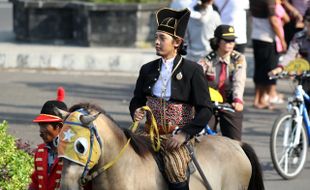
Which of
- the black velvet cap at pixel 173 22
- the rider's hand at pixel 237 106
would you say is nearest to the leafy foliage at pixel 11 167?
the black velvet cap at pixel 173 22

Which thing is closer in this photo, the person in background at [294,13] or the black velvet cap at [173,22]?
the black velvet cap at [173,22]

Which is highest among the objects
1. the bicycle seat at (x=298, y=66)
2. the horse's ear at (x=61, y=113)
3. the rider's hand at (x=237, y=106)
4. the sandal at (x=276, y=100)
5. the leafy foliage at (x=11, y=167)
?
the horse's ear at (x=61, y=113)

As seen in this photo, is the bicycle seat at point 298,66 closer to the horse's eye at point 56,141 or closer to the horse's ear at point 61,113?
the horse's eye at point 56,141

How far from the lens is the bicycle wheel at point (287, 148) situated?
429 inches

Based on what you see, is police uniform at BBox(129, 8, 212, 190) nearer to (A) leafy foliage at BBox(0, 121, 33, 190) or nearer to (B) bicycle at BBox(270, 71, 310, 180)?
(A) leafy foliage at BBox(0, 121, 33, 190)

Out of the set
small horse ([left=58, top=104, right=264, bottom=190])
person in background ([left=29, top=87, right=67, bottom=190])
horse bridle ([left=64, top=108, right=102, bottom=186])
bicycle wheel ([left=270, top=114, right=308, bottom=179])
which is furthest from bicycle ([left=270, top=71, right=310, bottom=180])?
horse bridle ([left=64, top=108, right=102, bottom=186])

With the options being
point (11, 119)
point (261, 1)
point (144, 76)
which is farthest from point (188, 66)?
point (261, 1)

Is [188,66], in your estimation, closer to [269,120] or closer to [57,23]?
[269,120]

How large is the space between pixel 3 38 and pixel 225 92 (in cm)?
1180

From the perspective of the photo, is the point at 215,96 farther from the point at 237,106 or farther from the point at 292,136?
the point at 292,136

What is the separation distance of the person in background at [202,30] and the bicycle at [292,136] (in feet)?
6.71

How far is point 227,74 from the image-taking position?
Answer: 9914mm

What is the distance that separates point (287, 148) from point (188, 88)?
13.8 feet

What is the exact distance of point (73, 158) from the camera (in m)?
5.98
